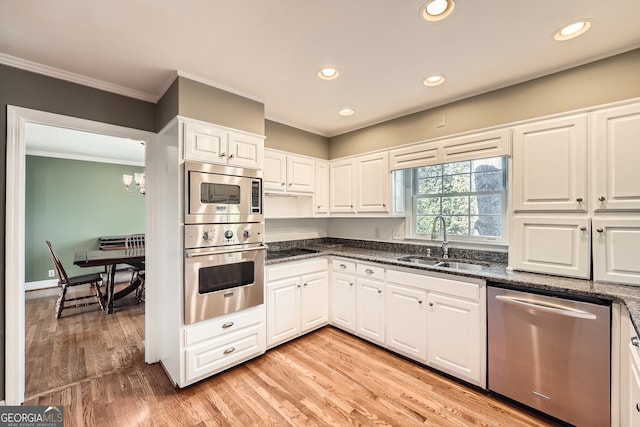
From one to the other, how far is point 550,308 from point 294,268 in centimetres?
212

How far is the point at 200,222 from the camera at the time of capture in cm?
216

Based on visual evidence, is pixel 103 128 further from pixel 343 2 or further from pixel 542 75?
pixel 542 75

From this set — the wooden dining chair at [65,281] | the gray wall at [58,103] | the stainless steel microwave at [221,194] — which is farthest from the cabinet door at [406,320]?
the wooden dining chair at [65,281]

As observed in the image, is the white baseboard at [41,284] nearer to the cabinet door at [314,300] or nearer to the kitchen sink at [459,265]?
the cabinet door at [314,300]

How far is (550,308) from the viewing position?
176 centimetres

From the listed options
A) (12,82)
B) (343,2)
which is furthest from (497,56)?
(12,82)

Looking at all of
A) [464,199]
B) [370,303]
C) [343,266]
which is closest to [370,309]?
[370,303]

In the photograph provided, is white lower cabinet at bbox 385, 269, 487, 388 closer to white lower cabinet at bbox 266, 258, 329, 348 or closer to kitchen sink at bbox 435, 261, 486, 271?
kitchen sink at bbox 435, 261, 486, 271

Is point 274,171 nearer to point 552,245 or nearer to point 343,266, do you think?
point 343,266

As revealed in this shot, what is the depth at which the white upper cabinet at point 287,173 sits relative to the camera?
3018mm

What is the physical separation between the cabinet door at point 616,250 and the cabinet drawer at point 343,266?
1.90 meters

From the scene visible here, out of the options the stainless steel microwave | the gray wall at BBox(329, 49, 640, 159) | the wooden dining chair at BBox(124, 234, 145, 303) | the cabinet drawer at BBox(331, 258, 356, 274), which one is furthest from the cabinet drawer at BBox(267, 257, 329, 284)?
the wooden dining chair at BBox(124, 234, 145, 303)

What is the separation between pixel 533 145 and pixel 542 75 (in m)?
0.56

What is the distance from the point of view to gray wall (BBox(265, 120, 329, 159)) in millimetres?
3113
